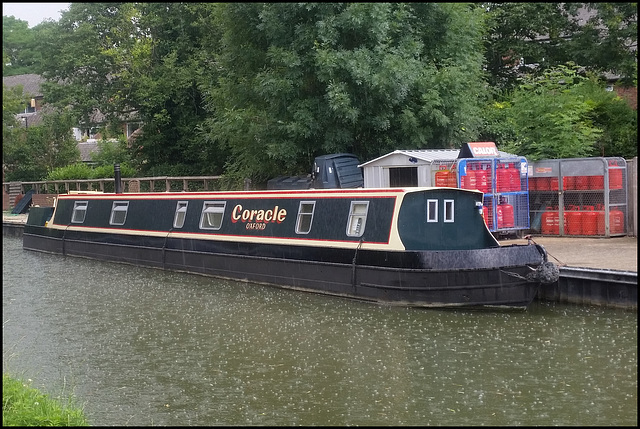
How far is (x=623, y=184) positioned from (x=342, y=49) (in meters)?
6.59

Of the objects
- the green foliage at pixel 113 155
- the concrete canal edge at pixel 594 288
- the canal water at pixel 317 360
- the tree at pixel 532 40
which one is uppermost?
the tree at pixel 532 40

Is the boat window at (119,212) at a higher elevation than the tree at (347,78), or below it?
below

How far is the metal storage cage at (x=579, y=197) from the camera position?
51.4ft

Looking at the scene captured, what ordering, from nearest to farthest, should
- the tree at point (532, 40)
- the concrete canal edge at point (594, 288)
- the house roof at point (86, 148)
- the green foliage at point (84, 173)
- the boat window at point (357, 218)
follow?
the concrete canal edge at point (594, 288) < the boat window at point (357, 218) < the tree at point (532, 40) < the green foliage at point (84, 173) < the house roof at point (86, 148)

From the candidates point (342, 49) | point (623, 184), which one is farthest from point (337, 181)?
point (623, 184)

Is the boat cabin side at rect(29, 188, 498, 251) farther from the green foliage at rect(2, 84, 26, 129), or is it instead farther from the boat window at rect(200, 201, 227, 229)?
the green foliage at rect(2, 84, 26, 129)

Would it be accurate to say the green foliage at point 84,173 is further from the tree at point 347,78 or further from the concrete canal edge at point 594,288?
the concrete canal edge at point 594,288

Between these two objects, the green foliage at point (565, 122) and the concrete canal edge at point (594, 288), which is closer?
the concrete canal edge at point (594, 288)

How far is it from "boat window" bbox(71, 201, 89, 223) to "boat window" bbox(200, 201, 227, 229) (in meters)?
5.16

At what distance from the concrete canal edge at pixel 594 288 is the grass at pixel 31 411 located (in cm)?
743

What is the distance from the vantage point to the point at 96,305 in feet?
44.7

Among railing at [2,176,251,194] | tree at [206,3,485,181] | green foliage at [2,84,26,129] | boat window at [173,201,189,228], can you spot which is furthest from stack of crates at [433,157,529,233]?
railing at [2,176,251,194]

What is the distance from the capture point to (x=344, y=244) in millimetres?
13516

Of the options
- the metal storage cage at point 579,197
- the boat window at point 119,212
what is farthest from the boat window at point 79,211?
the metal storage cage at point 579,197
